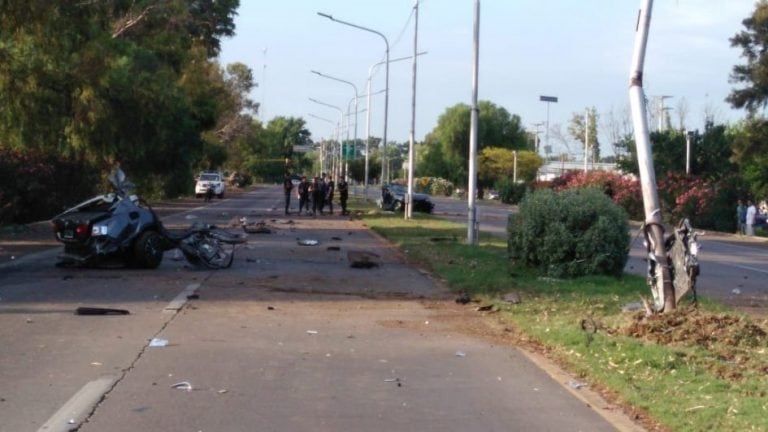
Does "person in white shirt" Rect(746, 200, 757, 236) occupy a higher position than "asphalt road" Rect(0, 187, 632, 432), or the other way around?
"person in white shirt" Rect(746, 200, 757, 236)

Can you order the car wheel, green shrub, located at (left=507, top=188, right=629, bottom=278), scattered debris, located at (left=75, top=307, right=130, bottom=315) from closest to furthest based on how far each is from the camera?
scattered debris, located at (left=75, top=307, right=130, bottom=315) < green shrub, located at (left=507, top=188, right=629, bottom=278) < the car wheel

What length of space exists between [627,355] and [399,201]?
1669 inches

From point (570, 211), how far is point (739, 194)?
1387 inches

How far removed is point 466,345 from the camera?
38.8ft

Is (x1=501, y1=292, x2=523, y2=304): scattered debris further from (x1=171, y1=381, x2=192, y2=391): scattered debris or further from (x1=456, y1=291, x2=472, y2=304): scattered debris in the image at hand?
(x1=171, y1=381, x2=192, y2=391): scattered debris

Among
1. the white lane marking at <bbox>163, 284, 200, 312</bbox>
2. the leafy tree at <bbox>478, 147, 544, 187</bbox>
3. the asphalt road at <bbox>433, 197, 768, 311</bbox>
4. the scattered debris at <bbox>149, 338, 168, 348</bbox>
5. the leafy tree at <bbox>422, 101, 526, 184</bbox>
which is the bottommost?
the asphalt road at <bbox>433, 197, 768, 311</bbox>

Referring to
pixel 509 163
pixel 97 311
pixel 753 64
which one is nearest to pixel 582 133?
pixel 509 163

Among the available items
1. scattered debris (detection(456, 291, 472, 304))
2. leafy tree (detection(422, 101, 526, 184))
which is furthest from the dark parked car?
leafy tree (detection(422, 101, 526, 184))

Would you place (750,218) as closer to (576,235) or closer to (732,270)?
(732,270)

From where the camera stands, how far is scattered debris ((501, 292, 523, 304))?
15250 mm

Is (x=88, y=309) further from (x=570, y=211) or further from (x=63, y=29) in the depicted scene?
(x=63, y=29)

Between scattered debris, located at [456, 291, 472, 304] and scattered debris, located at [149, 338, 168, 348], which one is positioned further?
scattered debris, located at [456, 291, 472, 304]

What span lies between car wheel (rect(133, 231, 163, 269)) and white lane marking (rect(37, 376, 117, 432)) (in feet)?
33.3

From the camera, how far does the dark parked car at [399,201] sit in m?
52.2
